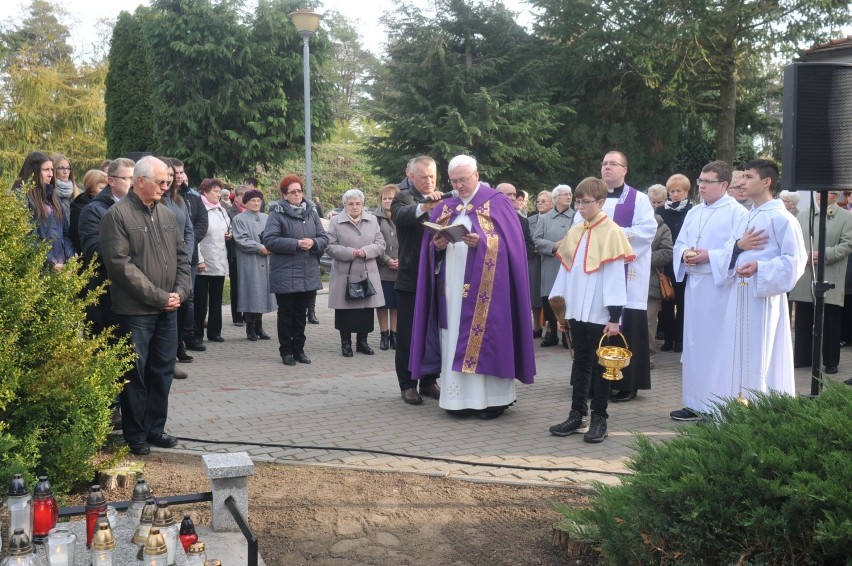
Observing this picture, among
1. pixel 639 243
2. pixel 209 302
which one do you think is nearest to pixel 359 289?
pixel 209 302

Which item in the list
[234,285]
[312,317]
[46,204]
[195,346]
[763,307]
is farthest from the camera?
[312,317]

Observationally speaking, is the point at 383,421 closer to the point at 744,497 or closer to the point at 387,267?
the point at 387,267

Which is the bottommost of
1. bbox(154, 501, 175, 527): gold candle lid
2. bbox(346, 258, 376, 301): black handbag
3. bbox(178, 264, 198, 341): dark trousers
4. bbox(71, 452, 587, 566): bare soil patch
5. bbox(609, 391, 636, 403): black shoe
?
bbox(71, 452, 587, 566): bare soil patch

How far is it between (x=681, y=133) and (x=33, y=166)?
958 inches

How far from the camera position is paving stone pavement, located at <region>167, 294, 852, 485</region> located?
6.05 m

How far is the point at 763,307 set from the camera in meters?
6.71

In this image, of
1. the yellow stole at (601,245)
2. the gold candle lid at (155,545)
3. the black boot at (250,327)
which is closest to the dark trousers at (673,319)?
the yellow stole at (601,245)

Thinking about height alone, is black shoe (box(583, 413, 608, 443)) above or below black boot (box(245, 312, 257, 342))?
below

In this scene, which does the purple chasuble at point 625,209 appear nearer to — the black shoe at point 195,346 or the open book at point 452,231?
the open book at point 452,231

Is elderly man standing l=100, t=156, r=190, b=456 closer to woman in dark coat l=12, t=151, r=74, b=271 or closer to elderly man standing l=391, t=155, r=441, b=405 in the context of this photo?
woman in dark coat l=12, t=151, r=74, b=271

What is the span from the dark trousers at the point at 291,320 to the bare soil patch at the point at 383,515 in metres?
4.09

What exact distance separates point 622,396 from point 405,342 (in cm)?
211

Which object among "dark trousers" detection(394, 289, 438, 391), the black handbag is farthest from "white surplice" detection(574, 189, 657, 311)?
the black handbag

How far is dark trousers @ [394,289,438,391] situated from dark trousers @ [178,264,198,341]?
3006 mm
